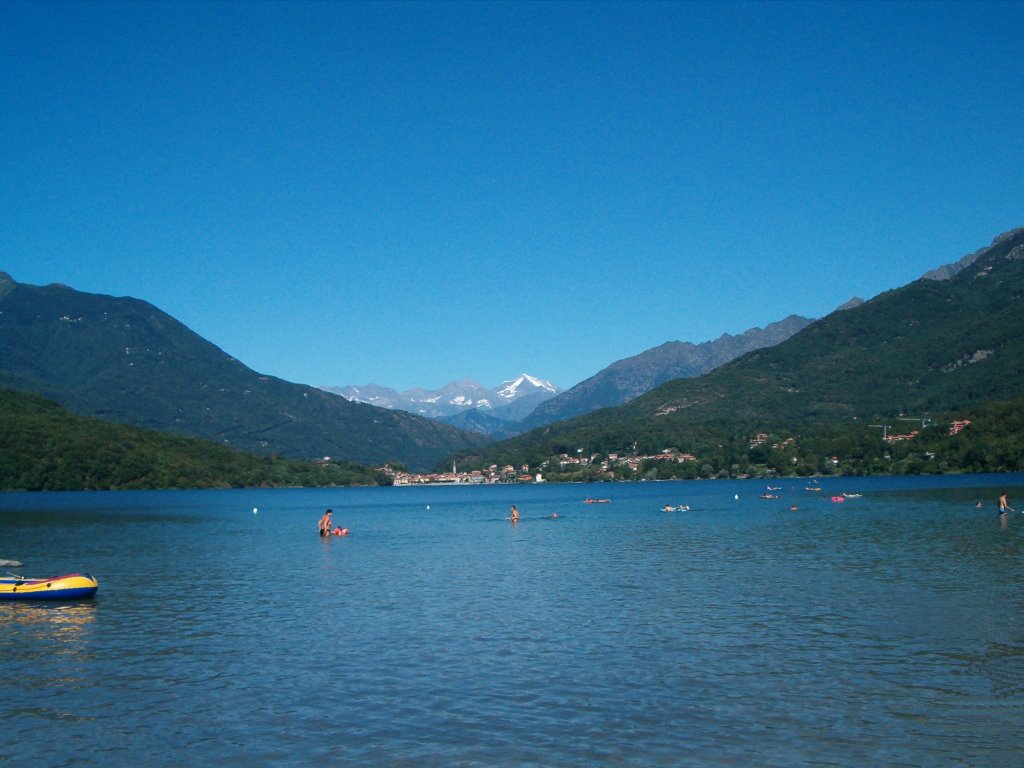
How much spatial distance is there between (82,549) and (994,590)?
53066mm

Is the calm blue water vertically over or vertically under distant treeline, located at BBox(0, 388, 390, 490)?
under

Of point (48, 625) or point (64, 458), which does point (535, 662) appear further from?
point (64, 458)

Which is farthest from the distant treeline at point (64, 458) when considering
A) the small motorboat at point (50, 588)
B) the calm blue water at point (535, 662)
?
the small motorboat at point (50, 588)

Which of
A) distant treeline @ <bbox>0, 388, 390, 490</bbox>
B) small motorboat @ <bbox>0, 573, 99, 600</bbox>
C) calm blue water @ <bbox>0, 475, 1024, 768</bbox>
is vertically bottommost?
calm blue water @ <bbox>0, 475, 1024, 768</bbox>

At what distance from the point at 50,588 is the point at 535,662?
21230mm

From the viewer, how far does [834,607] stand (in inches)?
1170

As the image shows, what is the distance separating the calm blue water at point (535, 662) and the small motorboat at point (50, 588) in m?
0.50

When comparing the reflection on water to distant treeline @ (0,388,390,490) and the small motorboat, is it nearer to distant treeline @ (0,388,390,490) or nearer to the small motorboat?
the small motorboat

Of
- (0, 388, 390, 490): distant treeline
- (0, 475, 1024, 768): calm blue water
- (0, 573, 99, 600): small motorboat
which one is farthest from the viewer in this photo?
(0, 388, 390, 490): distant treeline

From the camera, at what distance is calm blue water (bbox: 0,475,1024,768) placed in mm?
16219

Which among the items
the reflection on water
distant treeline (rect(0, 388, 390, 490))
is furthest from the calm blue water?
distant treeline (rect(0, 388, 390, 490))

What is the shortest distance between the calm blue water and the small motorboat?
0.50 metres

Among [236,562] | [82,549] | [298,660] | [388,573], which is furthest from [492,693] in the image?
[82,549]

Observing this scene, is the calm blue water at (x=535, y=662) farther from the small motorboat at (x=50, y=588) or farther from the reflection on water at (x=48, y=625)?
the small motorboat at (x=50, y=588)
